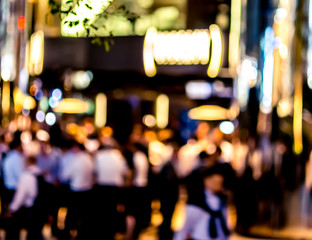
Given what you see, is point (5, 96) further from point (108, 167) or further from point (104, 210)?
point (108, 167)

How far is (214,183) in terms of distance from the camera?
24.9ft

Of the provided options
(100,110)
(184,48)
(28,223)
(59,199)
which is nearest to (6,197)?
(59,199)

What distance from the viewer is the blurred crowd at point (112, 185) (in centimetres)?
1114

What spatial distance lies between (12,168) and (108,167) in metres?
1.71

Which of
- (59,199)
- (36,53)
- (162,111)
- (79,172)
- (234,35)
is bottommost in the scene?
(59,199)

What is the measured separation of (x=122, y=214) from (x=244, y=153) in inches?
155

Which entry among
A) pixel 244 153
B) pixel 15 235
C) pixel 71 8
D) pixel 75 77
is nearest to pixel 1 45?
pixel 244 153

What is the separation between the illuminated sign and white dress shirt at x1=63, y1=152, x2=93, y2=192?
10.9m

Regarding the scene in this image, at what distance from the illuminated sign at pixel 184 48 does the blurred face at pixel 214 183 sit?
597 inches

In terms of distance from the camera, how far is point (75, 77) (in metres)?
33.2

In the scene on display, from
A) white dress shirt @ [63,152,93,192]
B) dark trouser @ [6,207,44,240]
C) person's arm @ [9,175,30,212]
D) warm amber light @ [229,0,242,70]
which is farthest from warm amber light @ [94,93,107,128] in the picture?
person's arm @ [9,175,30,212]

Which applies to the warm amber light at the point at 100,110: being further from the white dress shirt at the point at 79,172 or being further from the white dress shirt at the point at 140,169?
the white dress shirt at the point at 79,172

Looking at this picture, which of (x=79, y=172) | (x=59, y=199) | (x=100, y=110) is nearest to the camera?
(x=79, y=172)

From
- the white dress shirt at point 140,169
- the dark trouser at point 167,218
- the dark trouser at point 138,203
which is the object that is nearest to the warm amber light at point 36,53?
the white dress shirt at point 140,169
